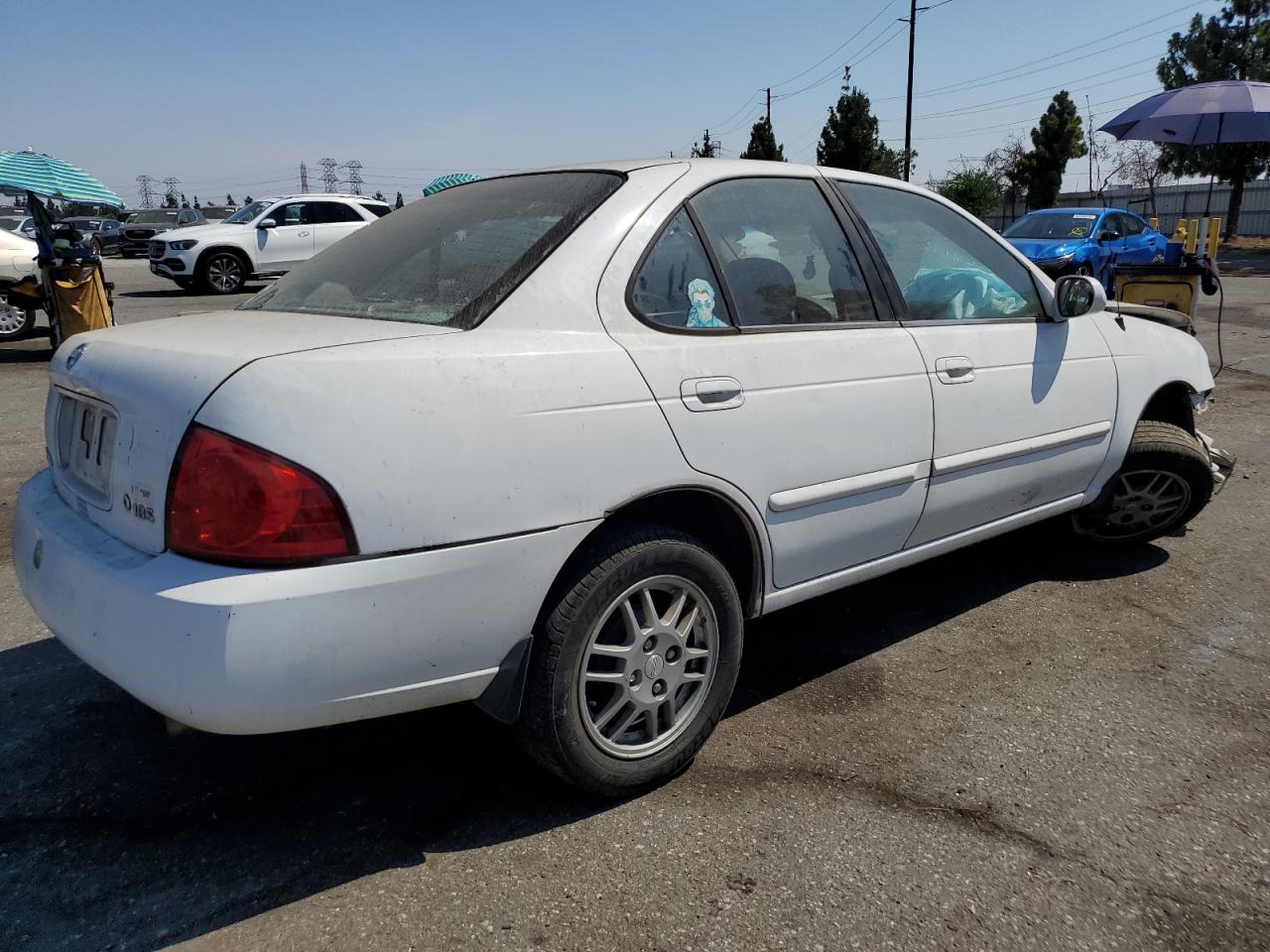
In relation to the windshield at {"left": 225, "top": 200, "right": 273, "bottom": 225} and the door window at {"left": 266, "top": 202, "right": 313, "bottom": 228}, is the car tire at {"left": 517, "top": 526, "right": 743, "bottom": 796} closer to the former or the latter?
the door window at {"left": 266, "top": 202, "right": 313, "bottom": 228}

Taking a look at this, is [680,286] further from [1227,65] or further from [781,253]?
[1227,65]

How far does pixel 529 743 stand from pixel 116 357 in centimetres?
138

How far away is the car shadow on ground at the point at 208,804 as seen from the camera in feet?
7.10

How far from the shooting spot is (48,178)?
10.7 metres

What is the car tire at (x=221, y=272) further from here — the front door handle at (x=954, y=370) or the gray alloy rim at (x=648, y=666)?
the gray alloy rim at (x=648, y=666)

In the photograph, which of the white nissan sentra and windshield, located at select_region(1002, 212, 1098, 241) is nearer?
the white nissan sentra

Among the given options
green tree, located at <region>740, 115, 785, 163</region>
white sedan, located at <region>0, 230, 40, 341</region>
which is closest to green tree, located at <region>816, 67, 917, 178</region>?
green tree, located at <region>740, 115, 785, 163</region>

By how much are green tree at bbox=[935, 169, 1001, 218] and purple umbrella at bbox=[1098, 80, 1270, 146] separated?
3149 cm

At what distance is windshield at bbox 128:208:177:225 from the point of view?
36.4 metres

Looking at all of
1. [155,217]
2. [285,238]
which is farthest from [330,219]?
[155,217]

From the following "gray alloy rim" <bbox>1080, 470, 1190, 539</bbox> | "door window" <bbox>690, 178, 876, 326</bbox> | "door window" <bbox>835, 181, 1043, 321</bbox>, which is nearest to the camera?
"door window" <bbox>690, 178, 876, 326</bbox>

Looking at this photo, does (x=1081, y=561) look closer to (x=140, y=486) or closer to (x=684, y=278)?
(x=684, y=278)

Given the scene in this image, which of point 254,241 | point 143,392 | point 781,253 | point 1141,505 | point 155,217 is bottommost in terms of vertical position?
point 1141,505

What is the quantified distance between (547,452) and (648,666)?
67cm
